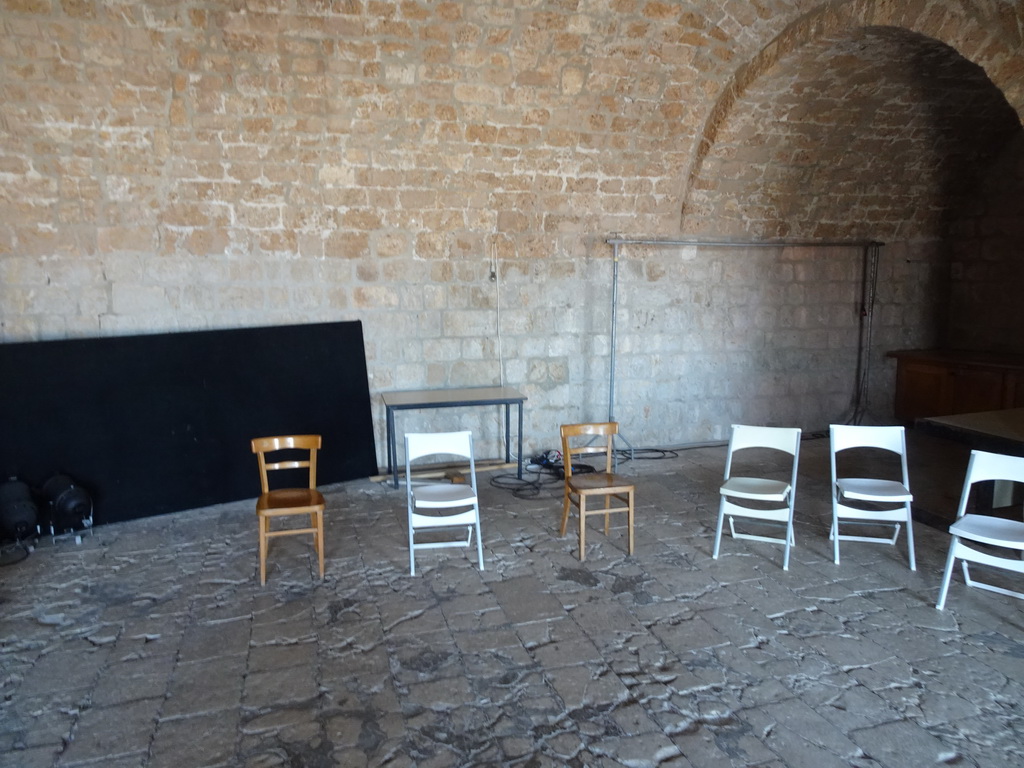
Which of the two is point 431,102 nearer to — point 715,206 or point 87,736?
point 715,206

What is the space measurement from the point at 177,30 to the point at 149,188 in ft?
3.60

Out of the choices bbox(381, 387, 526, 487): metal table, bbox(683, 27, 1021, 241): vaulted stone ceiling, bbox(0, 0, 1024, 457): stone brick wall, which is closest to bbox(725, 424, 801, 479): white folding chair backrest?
bbox(381, 387, 526, 487): metal table

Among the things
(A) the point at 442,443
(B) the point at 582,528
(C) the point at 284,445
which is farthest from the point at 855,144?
(C) the point at 284,445

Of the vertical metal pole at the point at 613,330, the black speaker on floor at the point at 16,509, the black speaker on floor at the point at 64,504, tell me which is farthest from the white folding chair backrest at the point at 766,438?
the black speaker on floor at the point at 16,509

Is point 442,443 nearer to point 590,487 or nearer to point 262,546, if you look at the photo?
point 590,487

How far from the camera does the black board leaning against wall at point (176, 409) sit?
4.70 m

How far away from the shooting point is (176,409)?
5109mm

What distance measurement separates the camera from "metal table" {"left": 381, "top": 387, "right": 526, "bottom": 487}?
549 cm

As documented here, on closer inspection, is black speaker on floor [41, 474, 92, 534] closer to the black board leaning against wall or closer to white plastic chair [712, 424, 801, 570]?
the black board leaning against wall

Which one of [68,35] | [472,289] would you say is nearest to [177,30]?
[68,35]

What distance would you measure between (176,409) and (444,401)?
1939 millimetres

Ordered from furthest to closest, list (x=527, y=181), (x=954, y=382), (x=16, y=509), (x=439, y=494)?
(x=954, y=382) → (x=527, y=181) → (x=16, y=509) → (x=439, y=494)

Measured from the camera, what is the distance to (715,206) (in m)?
6.78

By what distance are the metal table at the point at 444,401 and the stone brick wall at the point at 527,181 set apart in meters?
0.26
